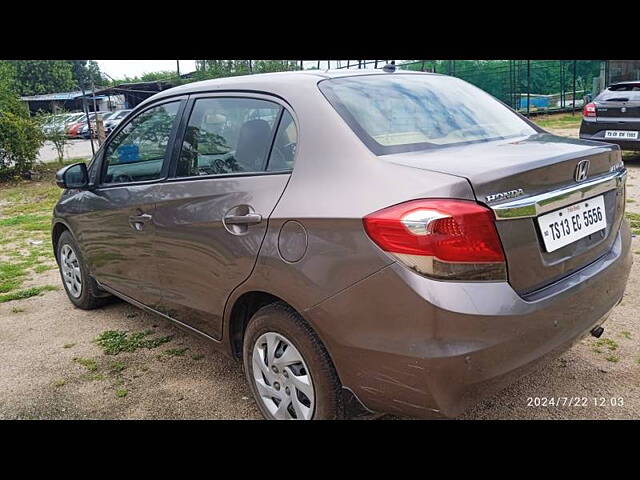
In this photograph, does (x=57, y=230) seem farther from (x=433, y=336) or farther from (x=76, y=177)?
(x=433, y=336)

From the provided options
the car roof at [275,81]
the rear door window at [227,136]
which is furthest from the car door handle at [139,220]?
the car roof at [275,81]

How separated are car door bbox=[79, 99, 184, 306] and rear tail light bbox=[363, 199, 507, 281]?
5.55 ft

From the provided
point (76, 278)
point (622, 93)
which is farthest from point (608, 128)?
point (76, 278)

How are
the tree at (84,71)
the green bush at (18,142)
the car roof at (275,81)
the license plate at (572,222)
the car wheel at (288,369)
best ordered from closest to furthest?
the license plate at (572,222)
the car wheel at (288,369)
the car roof at (275,81)
the green bush at (18,142)
the tree at (84,71)

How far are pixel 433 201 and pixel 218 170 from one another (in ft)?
4.19

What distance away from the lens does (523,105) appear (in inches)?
883

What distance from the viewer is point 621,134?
9.07 meters

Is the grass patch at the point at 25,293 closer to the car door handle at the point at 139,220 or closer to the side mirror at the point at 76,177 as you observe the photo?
the side mirror at the point at 76,177

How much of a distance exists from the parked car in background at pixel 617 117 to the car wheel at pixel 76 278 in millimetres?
8282

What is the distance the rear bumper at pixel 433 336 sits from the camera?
1.89 metres

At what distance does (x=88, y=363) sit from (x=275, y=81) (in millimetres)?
2163

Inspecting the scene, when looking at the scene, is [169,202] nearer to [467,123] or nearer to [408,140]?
[408,140]

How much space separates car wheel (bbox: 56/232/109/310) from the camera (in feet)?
13.9
